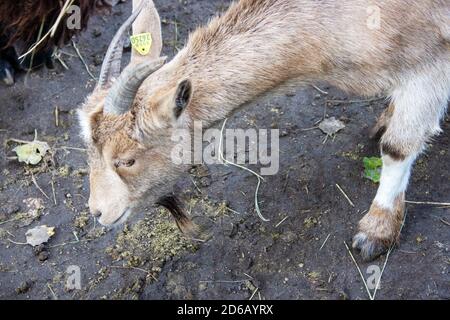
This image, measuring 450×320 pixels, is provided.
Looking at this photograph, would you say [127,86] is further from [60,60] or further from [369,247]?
[60,60]

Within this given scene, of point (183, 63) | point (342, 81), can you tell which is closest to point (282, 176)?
point (342, 81)

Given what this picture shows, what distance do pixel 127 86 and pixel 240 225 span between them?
137 cm

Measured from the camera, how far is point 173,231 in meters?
3.92

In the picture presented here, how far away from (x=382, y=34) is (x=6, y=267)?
8.52 feet

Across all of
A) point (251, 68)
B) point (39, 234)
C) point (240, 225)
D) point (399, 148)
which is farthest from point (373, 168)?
point (39, 234)

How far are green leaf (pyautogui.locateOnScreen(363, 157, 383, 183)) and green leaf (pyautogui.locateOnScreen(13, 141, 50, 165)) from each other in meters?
2.27

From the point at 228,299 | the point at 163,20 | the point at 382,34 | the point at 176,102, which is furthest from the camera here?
the point at 163,20

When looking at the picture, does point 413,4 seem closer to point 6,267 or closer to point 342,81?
point 342,81

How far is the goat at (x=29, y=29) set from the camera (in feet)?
14.9

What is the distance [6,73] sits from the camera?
4980 mm

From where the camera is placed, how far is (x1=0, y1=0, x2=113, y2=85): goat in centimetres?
453

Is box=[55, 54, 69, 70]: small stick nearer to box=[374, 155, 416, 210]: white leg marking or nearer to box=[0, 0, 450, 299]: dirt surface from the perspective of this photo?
box=[0, 0, 450, 299]: dirt surface

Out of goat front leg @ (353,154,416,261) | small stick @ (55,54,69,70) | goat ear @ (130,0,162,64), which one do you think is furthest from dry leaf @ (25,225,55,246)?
goat front leg @ (353,154,416,261)

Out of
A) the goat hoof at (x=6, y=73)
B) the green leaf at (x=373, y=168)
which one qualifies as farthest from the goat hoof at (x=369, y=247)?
the goat hoof at (x=6, y=73)
